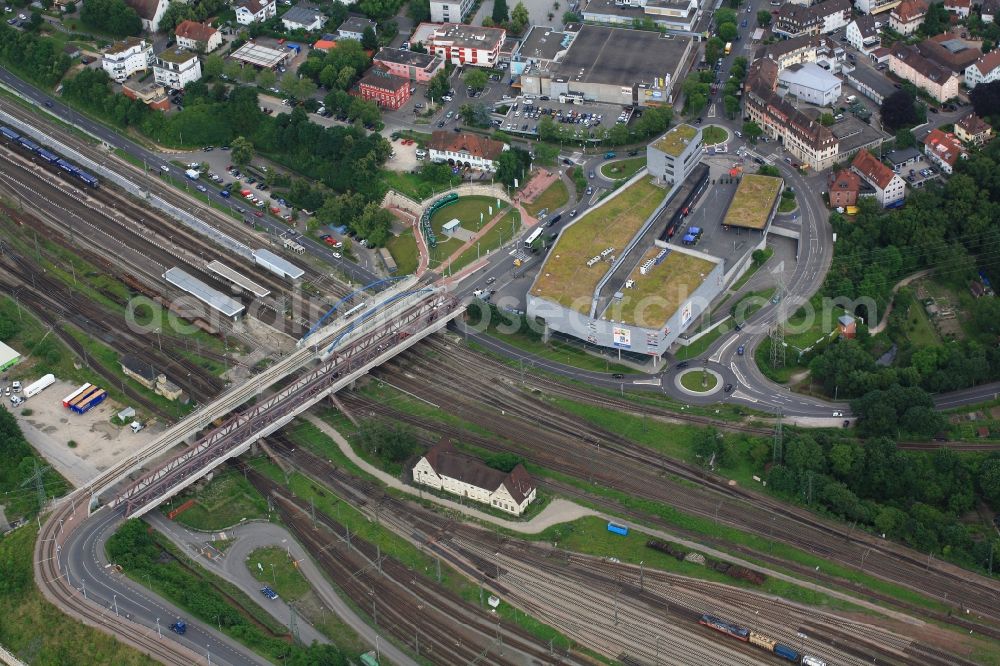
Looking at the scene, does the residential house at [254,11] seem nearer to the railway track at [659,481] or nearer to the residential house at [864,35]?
the railway track at [659,481]

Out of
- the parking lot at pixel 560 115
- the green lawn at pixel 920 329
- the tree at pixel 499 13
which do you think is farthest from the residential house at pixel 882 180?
the tree at pixel 499 13

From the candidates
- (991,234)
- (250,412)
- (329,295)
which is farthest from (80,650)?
(991,234)

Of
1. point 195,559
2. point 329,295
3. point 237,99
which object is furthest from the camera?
point 237,99

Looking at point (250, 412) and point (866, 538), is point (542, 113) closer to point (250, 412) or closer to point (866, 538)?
point (250, 412)

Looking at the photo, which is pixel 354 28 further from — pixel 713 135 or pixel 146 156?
pixel 713 135

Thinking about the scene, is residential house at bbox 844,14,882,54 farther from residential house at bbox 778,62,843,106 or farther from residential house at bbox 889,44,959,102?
residential house at bbox 778,62,843,106

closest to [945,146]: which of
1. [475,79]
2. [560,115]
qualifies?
[560,115]

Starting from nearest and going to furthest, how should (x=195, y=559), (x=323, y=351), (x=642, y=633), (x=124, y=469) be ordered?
(x=642, y=633)
(x=195, y=559)
(x=124, y=469)
(x=323, y=351)
